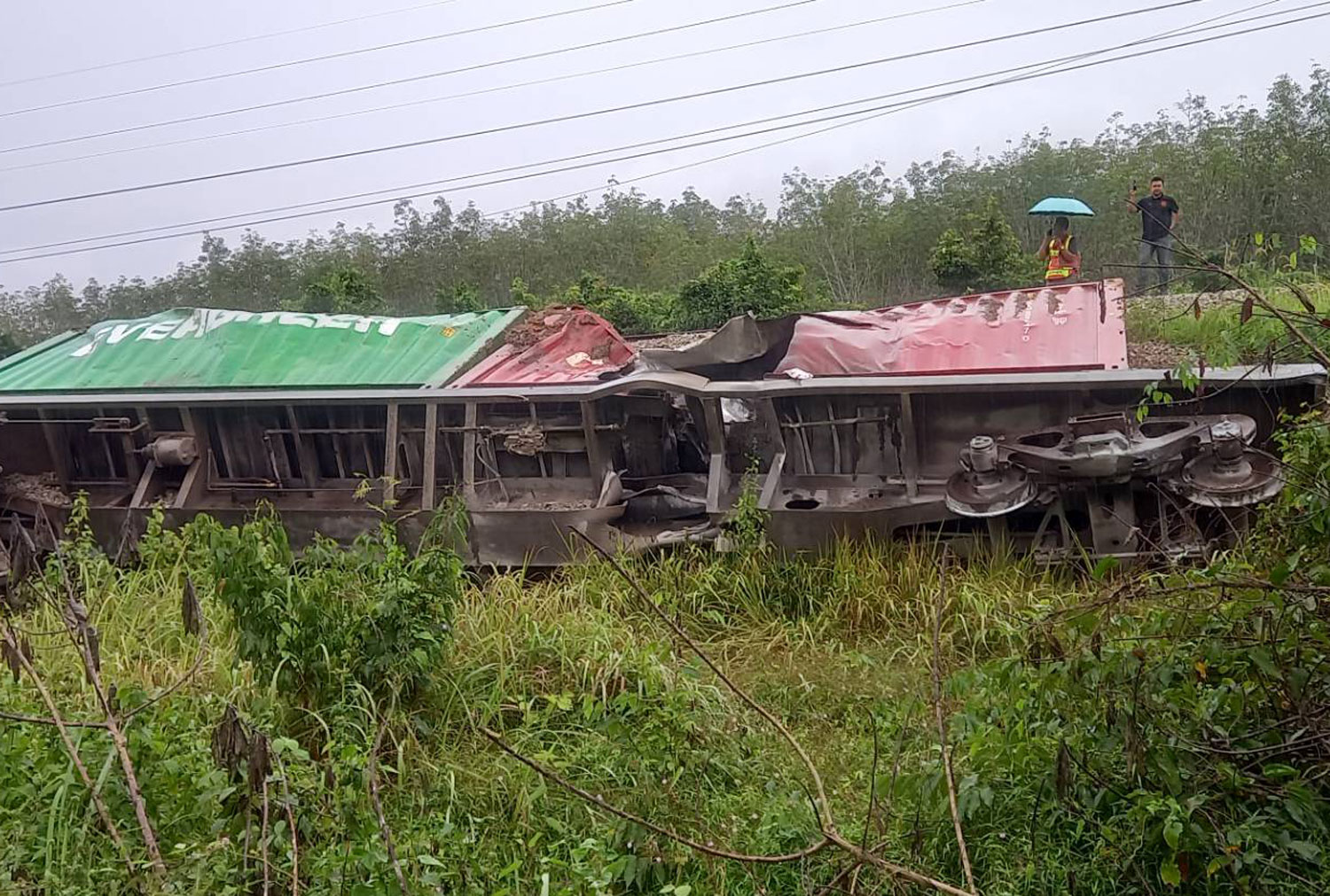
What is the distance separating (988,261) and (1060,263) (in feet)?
11.5

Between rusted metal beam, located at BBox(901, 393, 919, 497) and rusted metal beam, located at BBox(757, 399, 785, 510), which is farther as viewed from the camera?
rusted metal beam, located at BBox(757, 399, 785, 510)

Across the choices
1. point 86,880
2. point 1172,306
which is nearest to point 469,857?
point 86,880

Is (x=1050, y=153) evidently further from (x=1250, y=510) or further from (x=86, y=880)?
(x=86, y=880)

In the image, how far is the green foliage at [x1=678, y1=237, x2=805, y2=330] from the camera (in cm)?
1186

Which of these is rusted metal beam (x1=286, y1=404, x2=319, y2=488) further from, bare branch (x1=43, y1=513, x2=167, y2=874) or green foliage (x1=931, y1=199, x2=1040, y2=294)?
green foliage (x1=931, y1=199, x2=1040, y2=294)

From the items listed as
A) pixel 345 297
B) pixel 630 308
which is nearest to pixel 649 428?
pixel 630 308

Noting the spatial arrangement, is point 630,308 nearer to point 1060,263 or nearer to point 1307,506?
point 1060,263

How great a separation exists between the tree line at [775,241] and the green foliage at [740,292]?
0.03 m

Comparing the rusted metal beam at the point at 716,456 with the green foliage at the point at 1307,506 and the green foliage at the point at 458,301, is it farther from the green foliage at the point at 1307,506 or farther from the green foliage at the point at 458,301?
the green foliage at the point at 458,301

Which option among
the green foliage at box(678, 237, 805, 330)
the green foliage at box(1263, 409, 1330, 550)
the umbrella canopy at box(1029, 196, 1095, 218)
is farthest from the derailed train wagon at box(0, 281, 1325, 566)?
the green foliage at box(678, 237, 805, 330)

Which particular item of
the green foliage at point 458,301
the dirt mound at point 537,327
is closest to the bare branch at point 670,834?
the dirt mound at point 537,327

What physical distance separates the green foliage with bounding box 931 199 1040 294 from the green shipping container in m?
6.98

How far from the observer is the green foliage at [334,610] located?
3.54 m

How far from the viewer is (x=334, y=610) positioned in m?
3.77
